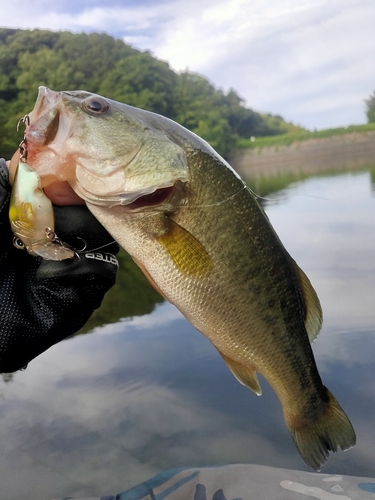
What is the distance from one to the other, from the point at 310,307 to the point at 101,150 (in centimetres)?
107

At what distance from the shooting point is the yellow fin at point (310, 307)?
187cm

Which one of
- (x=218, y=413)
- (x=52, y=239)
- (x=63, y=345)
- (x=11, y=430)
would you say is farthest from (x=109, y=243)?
(x=63, y=345)

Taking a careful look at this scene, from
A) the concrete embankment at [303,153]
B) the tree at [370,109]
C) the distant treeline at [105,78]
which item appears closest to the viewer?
the distant treeline at [105,78]

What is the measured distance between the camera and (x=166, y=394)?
14.3 ft

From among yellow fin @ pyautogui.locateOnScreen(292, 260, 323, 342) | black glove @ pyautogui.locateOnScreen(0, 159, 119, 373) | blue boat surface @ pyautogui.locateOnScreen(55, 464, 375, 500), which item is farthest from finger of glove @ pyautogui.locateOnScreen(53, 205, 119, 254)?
blue boat surface @ pyautogui.locateOnScreen(55, 464, 375, 500)

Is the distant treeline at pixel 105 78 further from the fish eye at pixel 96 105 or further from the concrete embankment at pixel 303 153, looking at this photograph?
the fish eye at pixel 96 105

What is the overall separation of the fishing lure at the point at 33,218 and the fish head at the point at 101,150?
0.04 meters

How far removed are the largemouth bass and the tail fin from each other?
0.06 feet

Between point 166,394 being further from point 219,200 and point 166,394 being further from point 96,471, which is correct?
point 219,200

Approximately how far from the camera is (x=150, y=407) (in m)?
4.17

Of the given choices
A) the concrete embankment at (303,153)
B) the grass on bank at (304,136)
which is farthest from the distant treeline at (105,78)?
the concrete embankment at (303,153)

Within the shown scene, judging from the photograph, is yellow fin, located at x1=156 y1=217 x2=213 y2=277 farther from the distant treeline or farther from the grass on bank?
the grass on bank

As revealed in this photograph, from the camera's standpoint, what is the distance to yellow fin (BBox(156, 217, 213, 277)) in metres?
1.61

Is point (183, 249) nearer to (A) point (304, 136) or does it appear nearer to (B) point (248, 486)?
Result: (B) point (248, 486)
